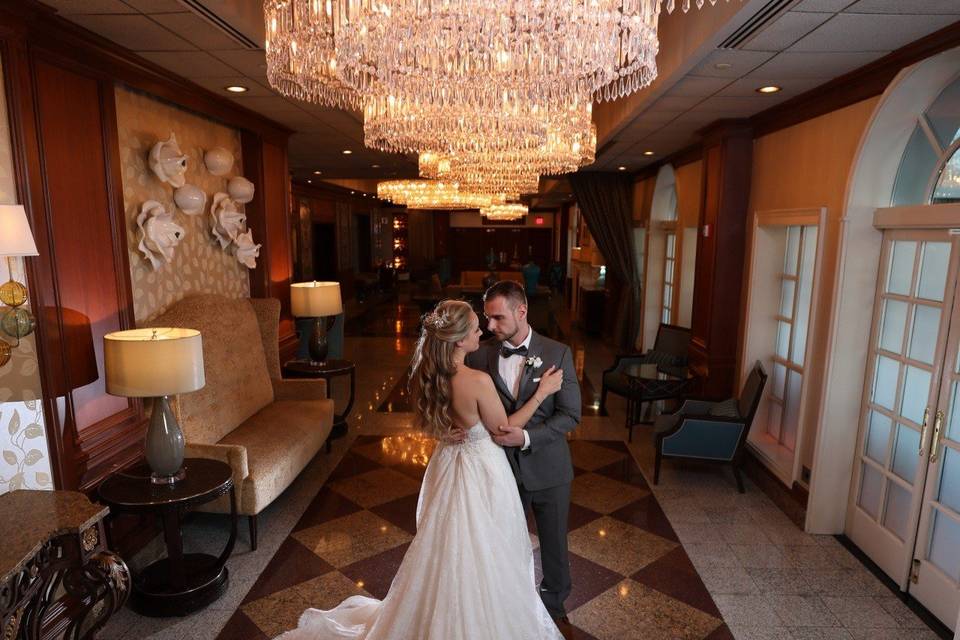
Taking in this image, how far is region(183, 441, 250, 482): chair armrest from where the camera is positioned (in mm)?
3615

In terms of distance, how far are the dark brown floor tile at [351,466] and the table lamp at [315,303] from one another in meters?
1.10

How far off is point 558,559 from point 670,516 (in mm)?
1661

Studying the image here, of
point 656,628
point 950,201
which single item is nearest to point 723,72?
point 950,201

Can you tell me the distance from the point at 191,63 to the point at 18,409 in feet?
7.39

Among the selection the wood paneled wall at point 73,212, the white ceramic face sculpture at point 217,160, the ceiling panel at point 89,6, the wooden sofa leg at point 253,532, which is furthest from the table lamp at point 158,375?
the white ceramic face sculpture at point 217,160

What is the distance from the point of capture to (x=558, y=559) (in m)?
2.98

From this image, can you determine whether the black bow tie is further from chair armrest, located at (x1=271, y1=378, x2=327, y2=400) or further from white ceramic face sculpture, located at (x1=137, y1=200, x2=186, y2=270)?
chair armrest, located at (x1=271, y1=378, x2=327, y2=400)

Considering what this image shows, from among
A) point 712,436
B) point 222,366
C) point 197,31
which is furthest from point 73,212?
point 712,436

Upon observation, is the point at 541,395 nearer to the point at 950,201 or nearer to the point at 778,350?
the point at 950,201

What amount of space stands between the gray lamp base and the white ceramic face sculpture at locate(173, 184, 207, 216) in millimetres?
1797

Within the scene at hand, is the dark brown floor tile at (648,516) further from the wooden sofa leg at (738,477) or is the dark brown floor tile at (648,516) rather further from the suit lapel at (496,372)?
the suit lapel at (496,372)

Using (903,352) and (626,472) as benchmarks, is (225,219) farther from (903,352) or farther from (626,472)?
(903,352)

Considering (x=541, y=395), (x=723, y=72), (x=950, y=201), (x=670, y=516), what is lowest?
(x=670, y=516)

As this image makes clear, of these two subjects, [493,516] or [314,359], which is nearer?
[493,516]
